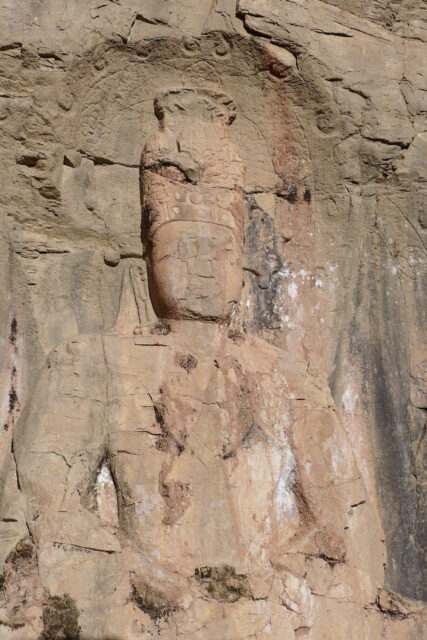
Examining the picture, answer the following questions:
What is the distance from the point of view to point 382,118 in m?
6.58

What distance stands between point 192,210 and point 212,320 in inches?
26.8

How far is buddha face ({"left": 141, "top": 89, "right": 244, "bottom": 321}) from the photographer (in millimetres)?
5902

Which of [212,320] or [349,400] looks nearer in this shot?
[212,320]

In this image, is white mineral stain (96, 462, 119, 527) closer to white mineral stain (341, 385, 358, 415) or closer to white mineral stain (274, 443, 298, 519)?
white mineral stain (274, 443, 298, 519)

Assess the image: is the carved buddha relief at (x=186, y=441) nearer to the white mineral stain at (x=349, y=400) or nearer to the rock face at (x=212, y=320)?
the rock face at (x=212, y=320)

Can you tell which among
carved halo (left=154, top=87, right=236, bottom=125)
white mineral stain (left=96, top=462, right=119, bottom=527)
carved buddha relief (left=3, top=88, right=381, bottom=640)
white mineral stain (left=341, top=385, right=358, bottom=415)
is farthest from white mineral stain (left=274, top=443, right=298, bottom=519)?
carved halo (left=154, top=87, right=236, bottom=125)

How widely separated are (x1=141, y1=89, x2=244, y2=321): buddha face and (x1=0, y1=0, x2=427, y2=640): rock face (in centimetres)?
2

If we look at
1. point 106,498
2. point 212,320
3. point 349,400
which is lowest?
point 106,498

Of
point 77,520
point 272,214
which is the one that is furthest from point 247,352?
point 77,520

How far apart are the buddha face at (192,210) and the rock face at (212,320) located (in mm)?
17

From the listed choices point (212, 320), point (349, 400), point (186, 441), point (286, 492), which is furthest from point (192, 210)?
point (286, 492)

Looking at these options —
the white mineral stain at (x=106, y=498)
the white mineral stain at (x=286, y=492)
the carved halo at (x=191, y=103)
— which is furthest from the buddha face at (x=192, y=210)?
the white mineral stain at (x=106, y=498)

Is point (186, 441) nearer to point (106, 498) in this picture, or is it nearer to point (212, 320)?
point (106, 498)

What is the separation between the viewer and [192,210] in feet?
19.6
